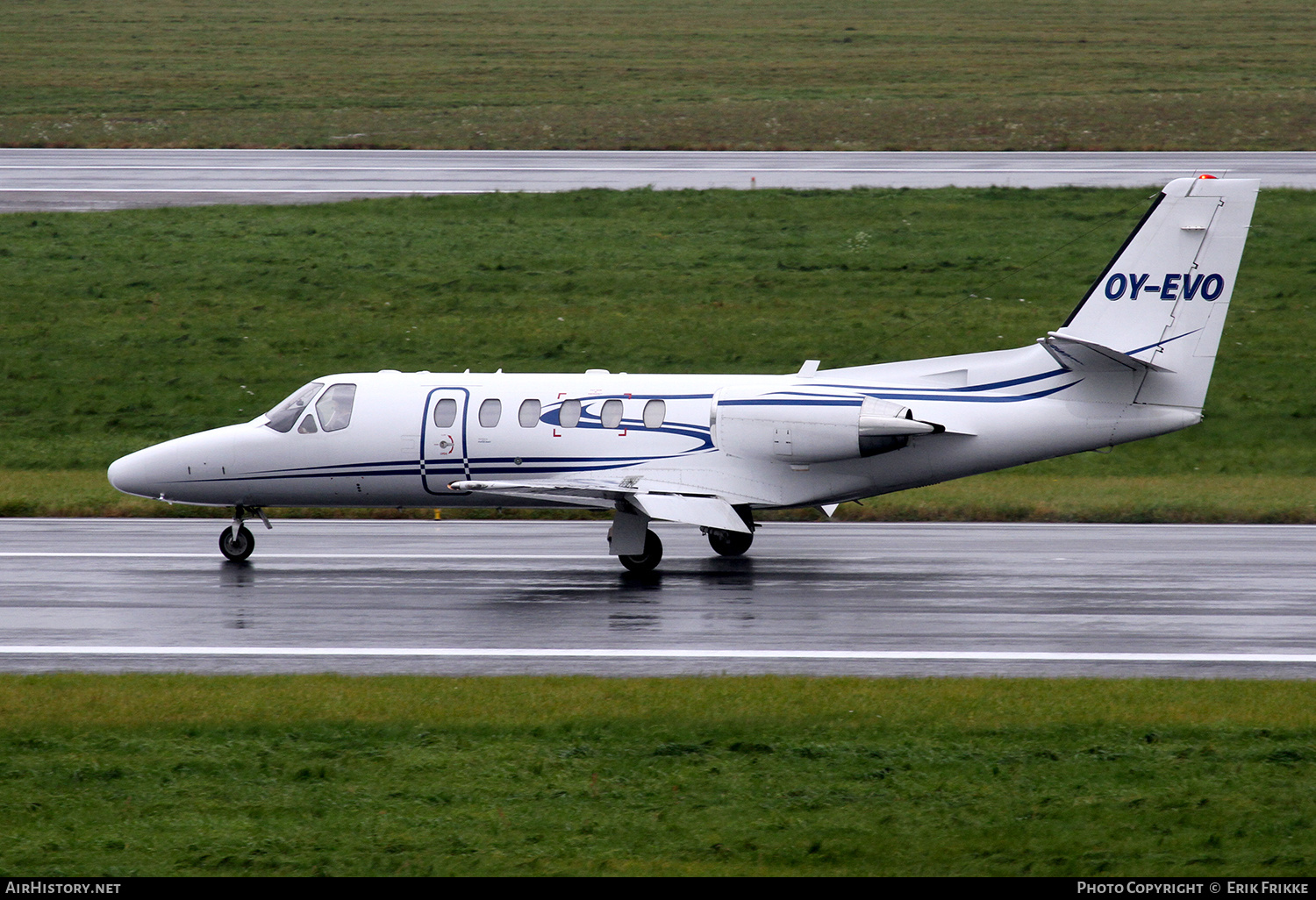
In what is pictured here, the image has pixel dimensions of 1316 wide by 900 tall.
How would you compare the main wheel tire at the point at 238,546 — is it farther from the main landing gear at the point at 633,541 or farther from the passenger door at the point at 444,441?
the main landing gear at the point at 633,541

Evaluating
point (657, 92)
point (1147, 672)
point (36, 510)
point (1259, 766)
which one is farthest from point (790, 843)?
point (657, 92)

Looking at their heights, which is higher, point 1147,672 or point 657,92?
point 657,92

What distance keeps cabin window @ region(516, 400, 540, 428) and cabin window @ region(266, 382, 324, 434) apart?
317 centimetres

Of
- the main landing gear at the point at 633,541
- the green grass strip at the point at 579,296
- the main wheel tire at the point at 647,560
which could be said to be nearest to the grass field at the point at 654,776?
the main landing gear at the point at 633,541

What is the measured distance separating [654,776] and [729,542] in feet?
36.2

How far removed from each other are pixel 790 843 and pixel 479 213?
3349 centimetres

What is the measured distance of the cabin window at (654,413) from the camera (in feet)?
69.1

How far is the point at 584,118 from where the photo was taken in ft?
186

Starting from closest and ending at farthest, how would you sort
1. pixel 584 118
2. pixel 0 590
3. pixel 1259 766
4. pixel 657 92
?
1. pixel 1259 766
2. pixel 0 590
3. pixel 584 118
4. pixel 657 92

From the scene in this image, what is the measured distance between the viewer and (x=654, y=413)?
21094 millimetres

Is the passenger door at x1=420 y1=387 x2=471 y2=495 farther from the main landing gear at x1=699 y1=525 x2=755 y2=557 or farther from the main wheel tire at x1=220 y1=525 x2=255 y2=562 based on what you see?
the main landing gear at x1=699 y1=525 x2=755 y2=557

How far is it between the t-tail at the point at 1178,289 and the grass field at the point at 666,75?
31.1m

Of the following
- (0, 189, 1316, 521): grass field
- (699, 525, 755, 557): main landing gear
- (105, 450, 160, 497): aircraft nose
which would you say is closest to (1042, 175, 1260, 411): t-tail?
(699, 525, 755, 557): main landing gear

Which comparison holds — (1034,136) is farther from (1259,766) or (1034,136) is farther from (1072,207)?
(1259,766)
